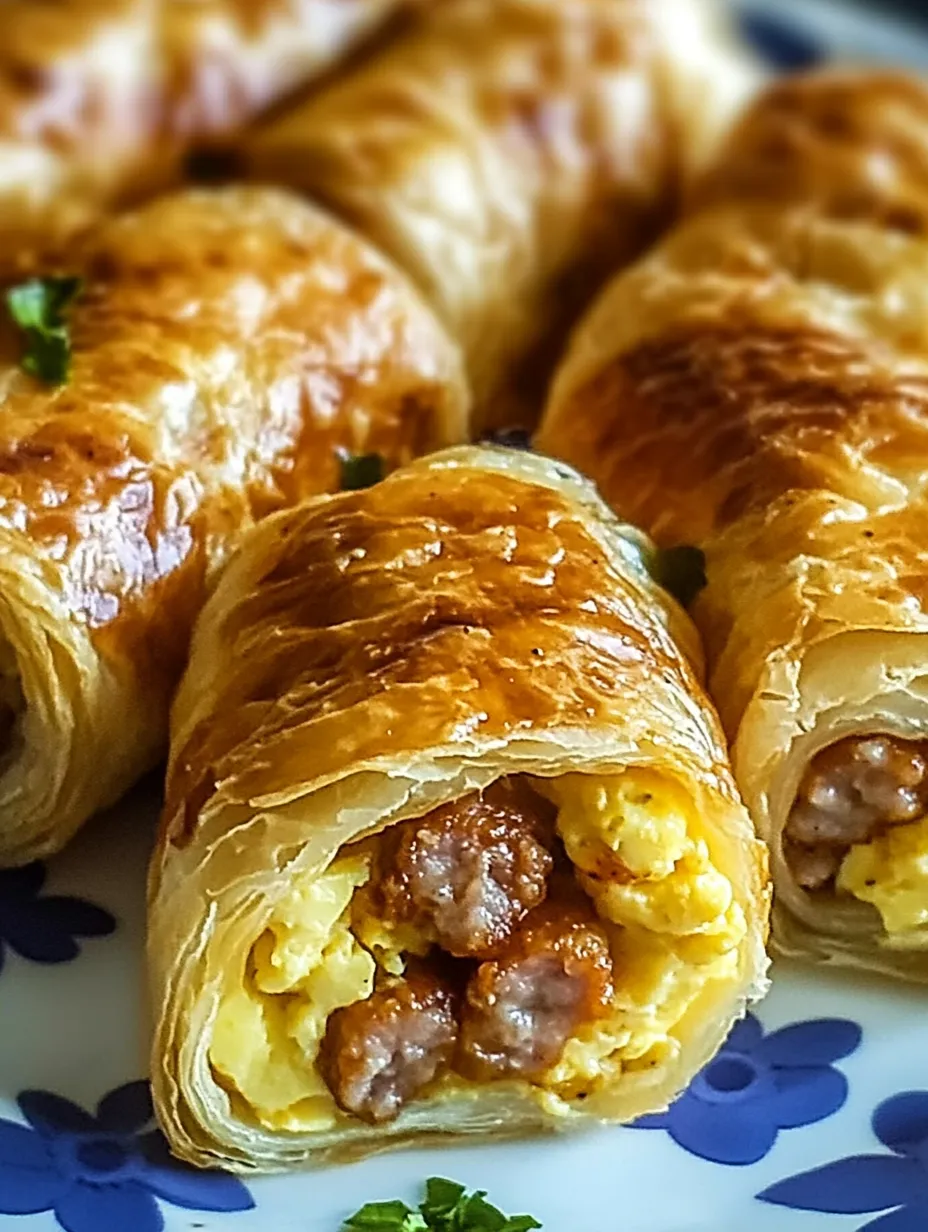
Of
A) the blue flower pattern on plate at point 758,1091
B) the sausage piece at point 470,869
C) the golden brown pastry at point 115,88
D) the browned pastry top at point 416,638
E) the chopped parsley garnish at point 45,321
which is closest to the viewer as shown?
the browned pastry top at point 416,638

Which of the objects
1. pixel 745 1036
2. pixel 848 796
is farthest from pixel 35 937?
pixel 848 796

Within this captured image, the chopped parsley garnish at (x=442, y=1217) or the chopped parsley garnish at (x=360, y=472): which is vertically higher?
the chopped parsley garnish at (x=360, y=472)

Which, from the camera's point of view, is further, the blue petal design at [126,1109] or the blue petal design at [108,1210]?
the blue petal design at [126,1109]

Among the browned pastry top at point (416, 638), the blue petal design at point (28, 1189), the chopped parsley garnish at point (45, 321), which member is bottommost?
the blue petal design at point (28, 1189)

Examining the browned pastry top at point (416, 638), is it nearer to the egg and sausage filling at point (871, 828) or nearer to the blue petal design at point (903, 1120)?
the egg and sausage filling at point (871, 828)

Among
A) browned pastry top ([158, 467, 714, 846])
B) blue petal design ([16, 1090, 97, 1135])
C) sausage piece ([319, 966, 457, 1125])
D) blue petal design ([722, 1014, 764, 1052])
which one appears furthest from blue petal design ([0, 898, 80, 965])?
blue petal design ([722, 1014, 764, 1052])

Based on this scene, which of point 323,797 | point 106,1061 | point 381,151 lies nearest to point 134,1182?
point 106,1061

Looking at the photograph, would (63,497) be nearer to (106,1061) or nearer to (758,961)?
(106,1061)

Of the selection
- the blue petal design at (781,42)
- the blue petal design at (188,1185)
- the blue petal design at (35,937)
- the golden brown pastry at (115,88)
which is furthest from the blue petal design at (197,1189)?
the blue petal design at (781,42)
